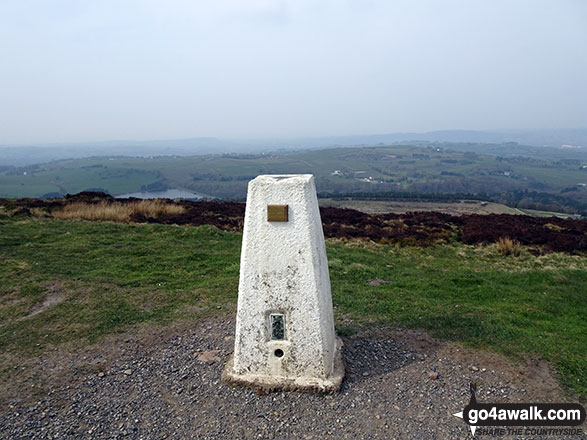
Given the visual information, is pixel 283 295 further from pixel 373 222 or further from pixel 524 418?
pixel 373 222

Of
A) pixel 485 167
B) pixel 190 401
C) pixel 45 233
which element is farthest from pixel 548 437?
pixel 485 167

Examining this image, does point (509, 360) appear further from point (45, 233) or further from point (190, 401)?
point (45, 233)

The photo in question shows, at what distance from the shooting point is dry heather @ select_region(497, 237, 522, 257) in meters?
15.3

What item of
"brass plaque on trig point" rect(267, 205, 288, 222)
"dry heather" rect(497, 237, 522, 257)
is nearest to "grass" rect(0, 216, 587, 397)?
"dry heather" rect(497, 237, 522, 257)

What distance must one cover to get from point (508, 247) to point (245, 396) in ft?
43.6

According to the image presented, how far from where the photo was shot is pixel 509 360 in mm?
6555

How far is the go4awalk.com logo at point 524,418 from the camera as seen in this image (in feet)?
16.8

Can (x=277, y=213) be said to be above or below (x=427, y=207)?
above

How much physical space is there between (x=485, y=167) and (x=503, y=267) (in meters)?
132

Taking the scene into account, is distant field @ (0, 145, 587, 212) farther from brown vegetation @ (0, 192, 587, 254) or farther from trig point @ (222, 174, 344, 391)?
trig point @ (222, 174, 344, 391)

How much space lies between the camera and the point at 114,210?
18500 millimetres

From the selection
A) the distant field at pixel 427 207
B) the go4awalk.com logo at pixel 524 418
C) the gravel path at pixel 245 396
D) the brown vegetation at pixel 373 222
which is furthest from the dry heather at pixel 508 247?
the distant field at pixel 427 207

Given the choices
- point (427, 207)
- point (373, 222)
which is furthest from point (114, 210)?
point (427, 207)

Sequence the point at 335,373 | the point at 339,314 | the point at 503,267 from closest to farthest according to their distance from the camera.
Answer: the point at 335,373
the point at 339,314
the point at 503,267
